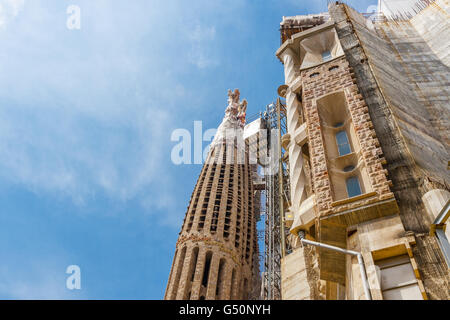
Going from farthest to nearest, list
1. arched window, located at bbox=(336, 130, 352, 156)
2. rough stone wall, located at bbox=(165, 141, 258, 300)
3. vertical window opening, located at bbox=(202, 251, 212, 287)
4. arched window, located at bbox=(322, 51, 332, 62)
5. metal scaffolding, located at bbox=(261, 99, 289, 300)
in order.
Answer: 1. vertical window opening, located at bbox=(202, 251, 212, 287)
2. rough stone wall, located at bbox=(165, 141, 258, 300)
3. metal scaffolding, located at bbox=(261, 99, 289, 300)
4. arched window, located at bbox=(322, 51, 332, 62)
5. arched window, located at bbox=(336, 130, 352, 156)

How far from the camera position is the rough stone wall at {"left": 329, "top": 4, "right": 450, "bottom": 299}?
781 cm

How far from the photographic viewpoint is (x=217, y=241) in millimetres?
39062

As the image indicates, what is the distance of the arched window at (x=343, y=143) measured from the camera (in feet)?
33.2

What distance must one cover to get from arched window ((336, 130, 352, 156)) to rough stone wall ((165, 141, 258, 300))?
25634 mm

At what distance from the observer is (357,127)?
9922mm

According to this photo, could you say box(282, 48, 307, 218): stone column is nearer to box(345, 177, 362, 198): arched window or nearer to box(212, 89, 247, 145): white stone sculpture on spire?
box(345, 177, 362, 198): arched window

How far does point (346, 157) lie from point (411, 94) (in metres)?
5.77

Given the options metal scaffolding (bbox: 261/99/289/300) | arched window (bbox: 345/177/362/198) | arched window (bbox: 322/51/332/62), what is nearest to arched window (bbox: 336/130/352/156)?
arched window (bbox: 345/177/362/198)

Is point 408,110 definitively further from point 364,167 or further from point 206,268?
point 206,268

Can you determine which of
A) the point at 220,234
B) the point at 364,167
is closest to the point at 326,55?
the point at 364,167

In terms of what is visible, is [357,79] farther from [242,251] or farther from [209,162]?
[209,162]

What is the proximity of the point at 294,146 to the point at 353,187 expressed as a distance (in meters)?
2.88

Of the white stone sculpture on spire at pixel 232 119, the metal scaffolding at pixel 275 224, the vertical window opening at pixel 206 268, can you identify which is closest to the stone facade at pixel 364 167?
the metal scaffolding at pixel 275 224
